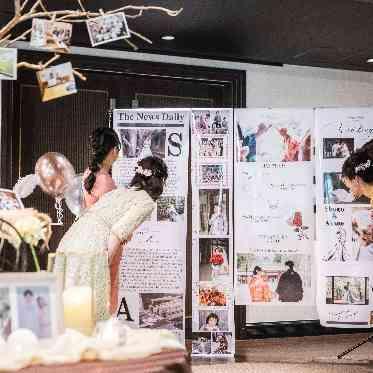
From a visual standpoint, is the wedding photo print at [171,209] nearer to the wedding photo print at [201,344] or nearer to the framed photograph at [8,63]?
the wedding photo print at [201,344]

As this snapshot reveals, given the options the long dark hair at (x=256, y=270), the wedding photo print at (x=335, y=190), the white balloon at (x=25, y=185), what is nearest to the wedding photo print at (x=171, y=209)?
the long dark hair at (x=256, y=270)

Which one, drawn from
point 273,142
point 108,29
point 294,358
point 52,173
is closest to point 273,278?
point 294,358

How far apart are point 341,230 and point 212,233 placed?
3.05 ft

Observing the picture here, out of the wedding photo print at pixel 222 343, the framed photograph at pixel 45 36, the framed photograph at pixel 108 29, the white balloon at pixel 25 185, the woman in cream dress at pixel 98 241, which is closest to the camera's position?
the framed photograph at pixel 45 36

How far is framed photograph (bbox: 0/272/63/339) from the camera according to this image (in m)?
1.38

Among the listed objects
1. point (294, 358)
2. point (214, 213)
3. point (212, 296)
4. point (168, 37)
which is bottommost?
point (294, 358)

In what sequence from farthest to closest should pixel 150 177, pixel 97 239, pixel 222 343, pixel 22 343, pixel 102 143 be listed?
pixel 222 343, pixel 102 143, pixel 150 177, pixel 97 239, pixel 22 343

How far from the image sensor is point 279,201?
15.1ft

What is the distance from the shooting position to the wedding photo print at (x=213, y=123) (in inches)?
179

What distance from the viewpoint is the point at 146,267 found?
4430 mm

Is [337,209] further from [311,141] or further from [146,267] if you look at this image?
[146,267]

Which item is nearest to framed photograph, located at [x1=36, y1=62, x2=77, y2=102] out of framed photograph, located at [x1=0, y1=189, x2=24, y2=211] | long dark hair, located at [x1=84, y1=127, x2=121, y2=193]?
framed photograph, located at [x1=0, y1=189, x2=24, y2=211]

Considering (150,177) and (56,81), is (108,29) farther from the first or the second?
(150,177)

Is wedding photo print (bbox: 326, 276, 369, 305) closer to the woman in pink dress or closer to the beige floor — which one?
the beige floor
